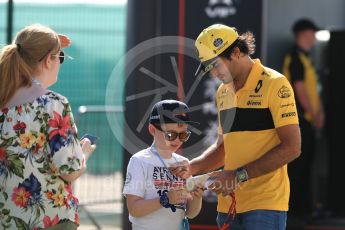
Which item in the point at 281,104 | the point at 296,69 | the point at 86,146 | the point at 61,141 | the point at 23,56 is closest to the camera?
the point at 61,141

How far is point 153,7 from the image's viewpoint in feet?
22.3

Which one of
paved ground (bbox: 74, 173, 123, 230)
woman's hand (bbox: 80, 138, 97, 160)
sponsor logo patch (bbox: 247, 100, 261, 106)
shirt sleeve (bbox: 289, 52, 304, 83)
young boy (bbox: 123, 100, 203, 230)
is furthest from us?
paved ground (bbox: 74, 173, 123, 230)

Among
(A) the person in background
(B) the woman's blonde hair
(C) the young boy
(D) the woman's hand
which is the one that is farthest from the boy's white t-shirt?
(A) the person in background

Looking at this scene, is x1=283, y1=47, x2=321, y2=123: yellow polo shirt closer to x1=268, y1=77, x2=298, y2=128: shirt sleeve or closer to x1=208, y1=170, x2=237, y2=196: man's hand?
x1=268, y1=77, x2=298, y2=128: shirt sleeve

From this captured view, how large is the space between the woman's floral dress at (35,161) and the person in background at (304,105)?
169 inches

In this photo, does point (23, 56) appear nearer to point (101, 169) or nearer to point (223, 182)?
point (223, 182)

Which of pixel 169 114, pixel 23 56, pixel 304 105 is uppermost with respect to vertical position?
pixel 23 56

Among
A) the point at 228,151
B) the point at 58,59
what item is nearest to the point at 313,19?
the point at 228,151

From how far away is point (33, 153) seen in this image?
Result: 355 cm

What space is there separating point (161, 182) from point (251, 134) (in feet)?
1.74

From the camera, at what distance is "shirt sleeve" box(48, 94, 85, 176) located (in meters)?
3.53

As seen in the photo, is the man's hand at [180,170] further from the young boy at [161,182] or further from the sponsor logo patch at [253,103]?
the sponsor logo patch at [253,103]

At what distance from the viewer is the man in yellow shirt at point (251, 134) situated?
13.3 feet

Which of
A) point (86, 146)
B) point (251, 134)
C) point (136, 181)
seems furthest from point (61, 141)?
point (251, 134)
